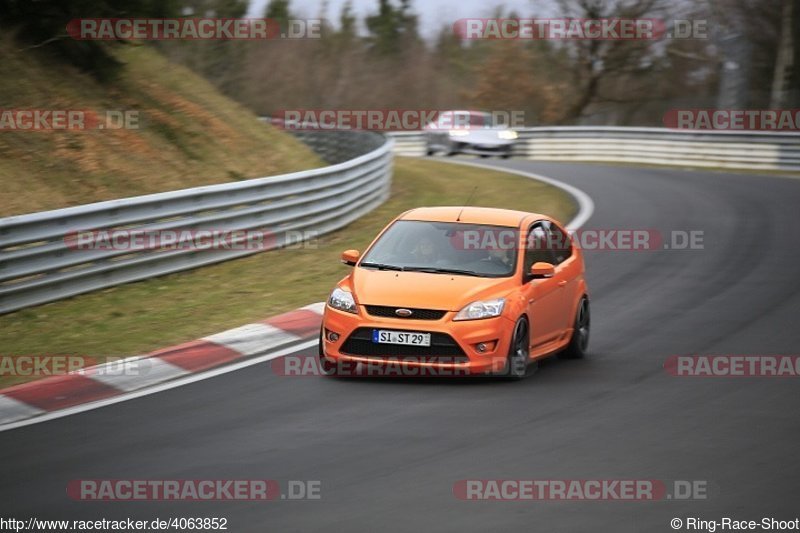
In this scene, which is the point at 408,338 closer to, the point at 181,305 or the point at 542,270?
the point at 542,270

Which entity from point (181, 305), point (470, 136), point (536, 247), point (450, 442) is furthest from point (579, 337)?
point (470, 136)

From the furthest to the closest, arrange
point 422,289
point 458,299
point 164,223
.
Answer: point 164,223 < point 422,289 < point 458,299

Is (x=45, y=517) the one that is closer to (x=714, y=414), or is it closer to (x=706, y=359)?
(x=714, y=414)

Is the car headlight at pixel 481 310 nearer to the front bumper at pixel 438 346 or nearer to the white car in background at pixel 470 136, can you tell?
the front bumper at pixel 438 346

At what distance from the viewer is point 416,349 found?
9.98m

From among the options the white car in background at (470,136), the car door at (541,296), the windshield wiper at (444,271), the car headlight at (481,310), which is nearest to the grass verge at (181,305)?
the windshield wiper at (444,271)

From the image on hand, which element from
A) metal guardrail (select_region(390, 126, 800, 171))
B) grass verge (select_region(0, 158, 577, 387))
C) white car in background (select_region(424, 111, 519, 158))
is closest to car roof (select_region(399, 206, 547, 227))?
grass verge (select_region(0, 158, 577, 387))

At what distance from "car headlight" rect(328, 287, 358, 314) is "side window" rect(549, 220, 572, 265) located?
228cm

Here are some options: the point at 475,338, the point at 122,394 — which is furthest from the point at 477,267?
the point at 122,394

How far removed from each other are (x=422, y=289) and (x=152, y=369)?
8.02ft

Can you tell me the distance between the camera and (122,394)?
9820 mm

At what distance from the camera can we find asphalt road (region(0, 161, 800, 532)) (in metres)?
6.74

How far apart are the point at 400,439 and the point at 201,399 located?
2.00 meters

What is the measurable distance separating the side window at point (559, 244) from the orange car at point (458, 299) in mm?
23
